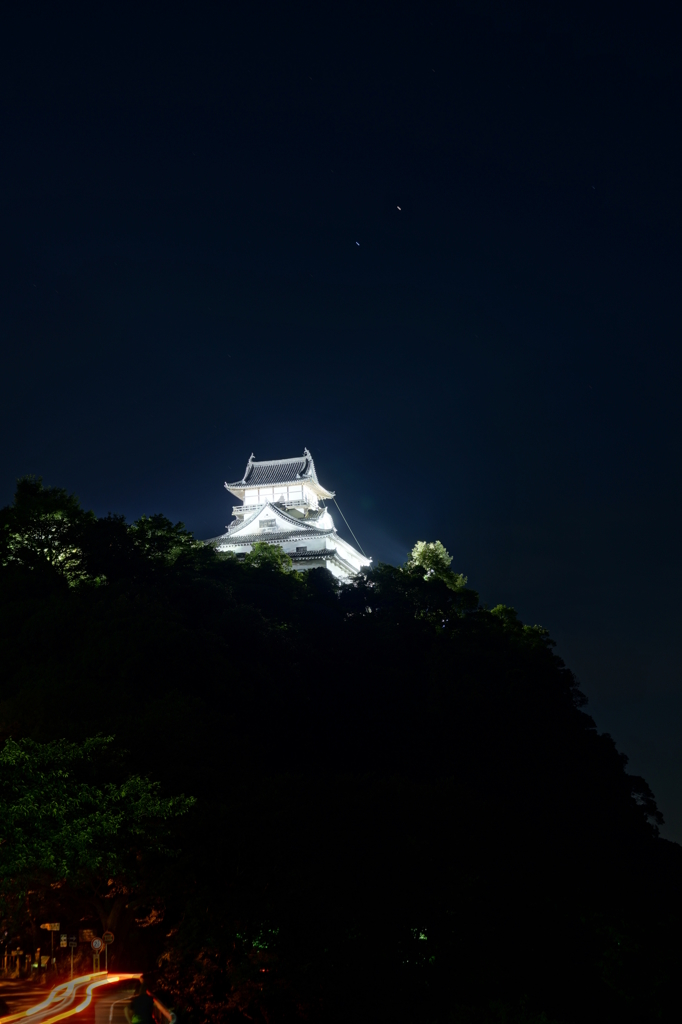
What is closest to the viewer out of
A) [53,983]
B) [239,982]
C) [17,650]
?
[239,982]

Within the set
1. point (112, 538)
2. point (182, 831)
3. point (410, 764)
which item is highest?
point (112, 538)

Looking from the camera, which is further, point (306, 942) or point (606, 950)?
point (606, 950)

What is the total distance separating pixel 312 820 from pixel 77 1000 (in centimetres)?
643

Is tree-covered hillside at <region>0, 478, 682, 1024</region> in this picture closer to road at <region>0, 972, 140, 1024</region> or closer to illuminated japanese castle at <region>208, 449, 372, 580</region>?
road at <region>0, 972, 140, 1024</region>

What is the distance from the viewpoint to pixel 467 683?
34375 millimetres

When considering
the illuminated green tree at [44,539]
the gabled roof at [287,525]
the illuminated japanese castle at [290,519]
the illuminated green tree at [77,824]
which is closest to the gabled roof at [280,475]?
the illuminated japanese castle at [290,519]

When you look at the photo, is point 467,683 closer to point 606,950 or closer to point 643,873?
point 643,873

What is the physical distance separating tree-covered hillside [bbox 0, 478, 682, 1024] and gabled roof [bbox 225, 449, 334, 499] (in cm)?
3159

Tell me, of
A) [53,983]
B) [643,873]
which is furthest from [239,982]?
[643,873]

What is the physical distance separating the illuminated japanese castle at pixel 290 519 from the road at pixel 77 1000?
112 feet

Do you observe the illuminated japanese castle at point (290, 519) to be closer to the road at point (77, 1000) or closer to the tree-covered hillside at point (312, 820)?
the tree-covered hillside at point (312, 820)

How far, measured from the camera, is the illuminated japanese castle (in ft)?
187

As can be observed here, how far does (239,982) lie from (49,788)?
6.04 m

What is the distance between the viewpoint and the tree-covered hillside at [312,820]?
19.0 m
